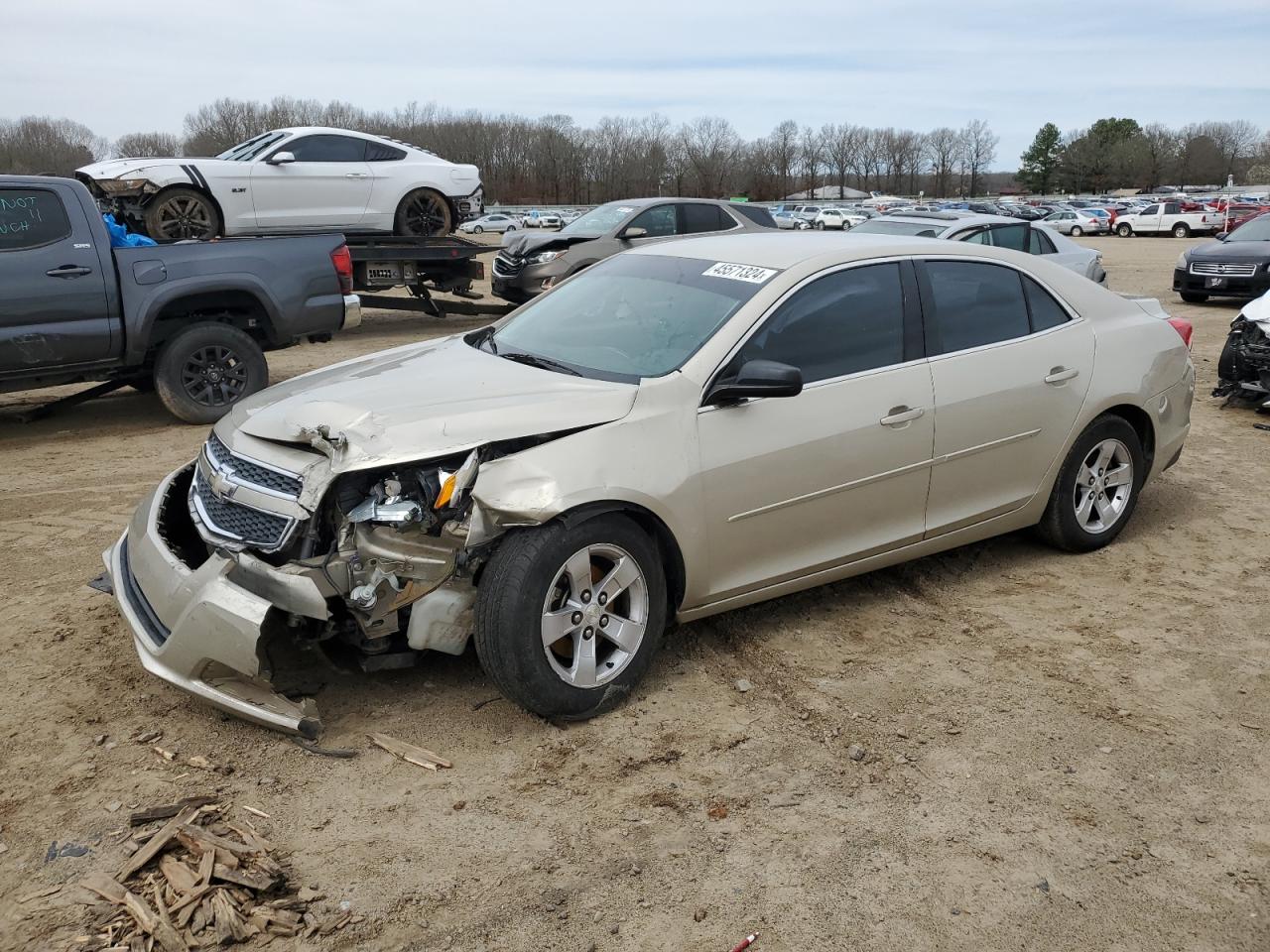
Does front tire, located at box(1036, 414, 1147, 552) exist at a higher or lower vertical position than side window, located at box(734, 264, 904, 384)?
lower

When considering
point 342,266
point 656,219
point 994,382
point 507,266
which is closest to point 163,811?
point 994,382

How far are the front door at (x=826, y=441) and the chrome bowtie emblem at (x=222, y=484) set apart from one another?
1.72 m

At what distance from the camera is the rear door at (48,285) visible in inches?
309

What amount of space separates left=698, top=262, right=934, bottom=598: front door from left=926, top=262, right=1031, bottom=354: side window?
18 cm

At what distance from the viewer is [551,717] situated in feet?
12.7

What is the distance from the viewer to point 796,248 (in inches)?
189

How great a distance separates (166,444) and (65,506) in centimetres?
165

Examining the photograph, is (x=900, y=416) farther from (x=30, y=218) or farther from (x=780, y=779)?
(x=30, y=218)

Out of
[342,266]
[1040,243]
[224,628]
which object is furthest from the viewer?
[1040,243]

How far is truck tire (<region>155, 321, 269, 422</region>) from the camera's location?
28.1 feet

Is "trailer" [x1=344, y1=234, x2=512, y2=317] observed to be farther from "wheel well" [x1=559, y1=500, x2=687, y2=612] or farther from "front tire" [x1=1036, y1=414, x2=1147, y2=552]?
"wheel well" [x1=559, y1=500, x2=687, y2=612]

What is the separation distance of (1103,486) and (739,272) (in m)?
2.40

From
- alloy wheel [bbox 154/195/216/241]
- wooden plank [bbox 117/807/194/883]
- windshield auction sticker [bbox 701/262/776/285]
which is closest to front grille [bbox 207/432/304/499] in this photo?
wooden plank [bbox 117/807/194/883]

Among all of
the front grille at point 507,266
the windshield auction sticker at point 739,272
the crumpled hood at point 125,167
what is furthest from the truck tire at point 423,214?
the windshield auction sticker at point 739,272
